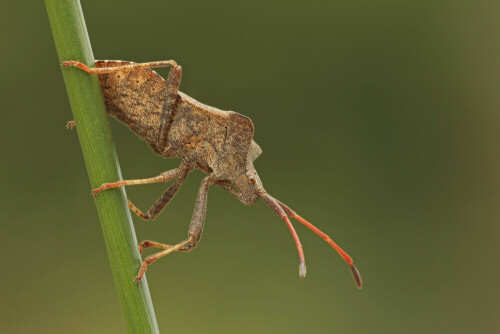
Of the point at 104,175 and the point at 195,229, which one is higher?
the point at 104,175

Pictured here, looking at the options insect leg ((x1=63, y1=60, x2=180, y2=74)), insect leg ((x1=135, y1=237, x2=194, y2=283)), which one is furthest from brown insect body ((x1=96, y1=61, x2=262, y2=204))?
insect leg ((x1=135, y1=237, x2=194, y2=283))

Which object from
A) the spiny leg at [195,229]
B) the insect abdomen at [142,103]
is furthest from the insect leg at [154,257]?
the insect abdomen at [142,103]

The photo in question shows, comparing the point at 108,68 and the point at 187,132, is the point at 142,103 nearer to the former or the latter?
the point at 187,132

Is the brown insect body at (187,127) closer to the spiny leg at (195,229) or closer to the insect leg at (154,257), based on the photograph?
the spiny leg at (195,229)

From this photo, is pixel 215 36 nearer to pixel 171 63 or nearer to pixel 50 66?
pixel 50 66

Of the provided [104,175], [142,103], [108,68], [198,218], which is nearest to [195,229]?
[198,218]

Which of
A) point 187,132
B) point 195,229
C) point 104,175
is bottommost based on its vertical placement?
point 195,229
